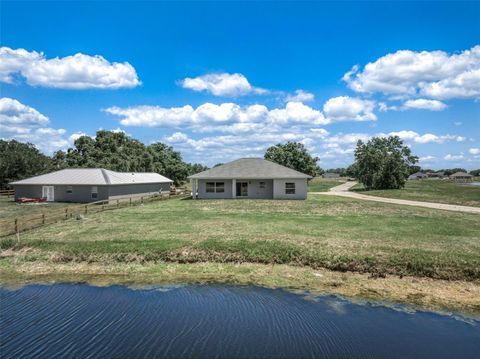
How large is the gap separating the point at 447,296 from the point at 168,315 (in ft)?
26.3

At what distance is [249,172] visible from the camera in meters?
38.3

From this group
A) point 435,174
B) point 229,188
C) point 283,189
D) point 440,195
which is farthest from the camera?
point 435,174

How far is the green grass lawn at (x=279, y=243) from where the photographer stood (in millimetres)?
12453

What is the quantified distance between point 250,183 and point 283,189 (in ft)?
12.2

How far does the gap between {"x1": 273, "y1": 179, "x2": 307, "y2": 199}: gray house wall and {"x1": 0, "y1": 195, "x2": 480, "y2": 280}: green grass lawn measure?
1513cm

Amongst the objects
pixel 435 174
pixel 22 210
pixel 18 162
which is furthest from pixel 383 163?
pixel 435 174

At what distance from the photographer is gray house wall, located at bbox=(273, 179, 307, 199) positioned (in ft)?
123

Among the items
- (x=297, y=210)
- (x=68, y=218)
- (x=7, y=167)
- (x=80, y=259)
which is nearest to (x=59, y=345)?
(x=80, y=259)

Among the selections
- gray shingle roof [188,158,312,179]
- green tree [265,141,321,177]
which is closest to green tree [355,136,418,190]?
green tree [265,141,321,177]

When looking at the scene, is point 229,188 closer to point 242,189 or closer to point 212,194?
point 242,189

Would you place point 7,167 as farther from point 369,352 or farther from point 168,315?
point 369,352

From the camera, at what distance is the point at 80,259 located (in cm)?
1397

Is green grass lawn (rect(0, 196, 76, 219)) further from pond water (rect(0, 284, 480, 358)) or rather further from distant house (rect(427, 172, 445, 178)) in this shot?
distant house (rect(427, 172, 445, 178))

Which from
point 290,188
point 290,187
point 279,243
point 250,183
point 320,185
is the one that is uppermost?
point 250,183
